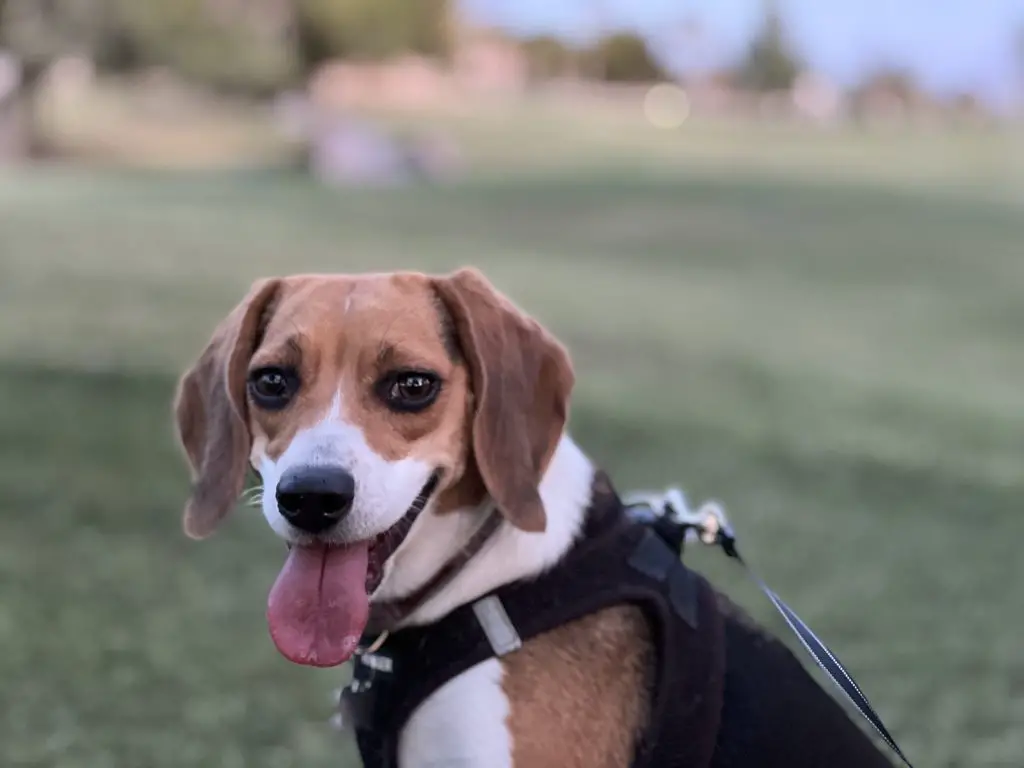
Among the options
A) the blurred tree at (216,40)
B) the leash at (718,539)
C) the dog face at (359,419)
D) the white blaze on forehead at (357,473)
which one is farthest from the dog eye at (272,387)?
the blurred tree at (216,40)

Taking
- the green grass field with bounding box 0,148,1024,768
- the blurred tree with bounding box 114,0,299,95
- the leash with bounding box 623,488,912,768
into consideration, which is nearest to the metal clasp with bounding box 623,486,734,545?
the leash with bounding box 623,488,912,768

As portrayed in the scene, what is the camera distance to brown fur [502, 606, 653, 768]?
2148 millimetres

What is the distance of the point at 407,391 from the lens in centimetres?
236

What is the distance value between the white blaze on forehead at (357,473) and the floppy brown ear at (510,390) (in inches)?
6.6

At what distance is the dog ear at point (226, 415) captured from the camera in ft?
8.23

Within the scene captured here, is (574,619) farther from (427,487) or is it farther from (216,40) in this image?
(216,40)

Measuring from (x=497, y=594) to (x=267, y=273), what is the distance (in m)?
9.09

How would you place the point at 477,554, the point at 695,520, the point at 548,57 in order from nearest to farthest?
the point at 477,554 → the point at 695,520 → the point at 548,57

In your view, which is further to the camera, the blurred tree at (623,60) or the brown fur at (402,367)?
the blurred tree at (623,60)

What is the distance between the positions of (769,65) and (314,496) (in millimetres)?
29520

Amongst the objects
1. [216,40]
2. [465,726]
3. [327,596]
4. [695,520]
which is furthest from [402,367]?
[216,40]

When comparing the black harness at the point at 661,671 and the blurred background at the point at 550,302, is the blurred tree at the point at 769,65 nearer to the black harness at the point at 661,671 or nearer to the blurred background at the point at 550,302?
the blurred background at the point at 550,302

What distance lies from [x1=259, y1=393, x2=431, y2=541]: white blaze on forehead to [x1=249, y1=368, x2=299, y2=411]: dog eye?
145mm

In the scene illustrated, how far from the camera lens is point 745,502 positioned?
242 inches
